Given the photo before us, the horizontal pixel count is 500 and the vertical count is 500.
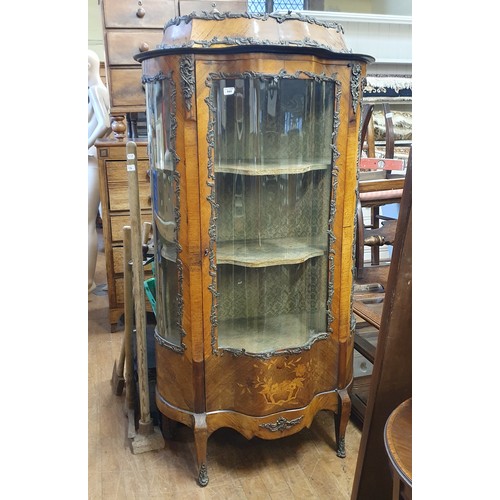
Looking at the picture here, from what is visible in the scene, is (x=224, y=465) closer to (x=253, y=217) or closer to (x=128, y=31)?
(x=253, y=217)

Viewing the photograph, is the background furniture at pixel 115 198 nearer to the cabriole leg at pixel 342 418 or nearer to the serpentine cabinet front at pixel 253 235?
the serpentine cabinet front at pixel 253 235

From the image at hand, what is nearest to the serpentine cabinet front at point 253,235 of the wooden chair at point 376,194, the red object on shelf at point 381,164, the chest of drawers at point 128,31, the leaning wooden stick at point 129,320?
the leaning wooden stick at point 129,320

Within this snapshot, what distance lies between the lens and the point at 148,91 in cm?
162

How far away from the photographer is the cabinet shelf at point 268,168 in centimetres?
156

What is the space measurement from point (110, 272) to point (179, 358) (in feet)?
4.01

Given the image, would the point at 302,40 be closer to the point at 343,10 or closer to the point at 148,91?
the point at 148,91

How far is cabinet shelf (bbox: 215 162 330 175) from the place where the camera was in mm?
1559

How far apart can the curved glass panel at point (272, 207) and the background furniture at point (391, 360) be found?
492 millimetres

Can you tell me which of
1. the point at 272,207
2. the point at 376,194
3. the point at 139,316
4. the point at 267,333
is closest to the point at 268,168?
the point at 272,207

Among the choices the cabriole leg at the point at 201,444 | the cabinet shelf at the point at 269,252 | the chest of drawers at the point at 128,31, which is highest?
the chest of drawers at the point at 128,31

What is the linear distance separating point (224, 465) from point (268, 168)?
0.99 metres

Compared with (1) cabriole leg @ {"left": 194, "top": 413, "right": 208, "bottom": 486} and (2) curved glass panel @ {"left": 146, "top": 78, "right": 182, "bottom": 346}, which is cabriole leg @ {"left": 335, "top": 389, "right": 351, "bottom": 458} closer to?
(1) cabriole leg @ {"left": 194, "top": 413, "right": 208, "bottom": 486}

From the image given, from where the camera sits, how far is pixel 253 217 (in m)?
1.65
